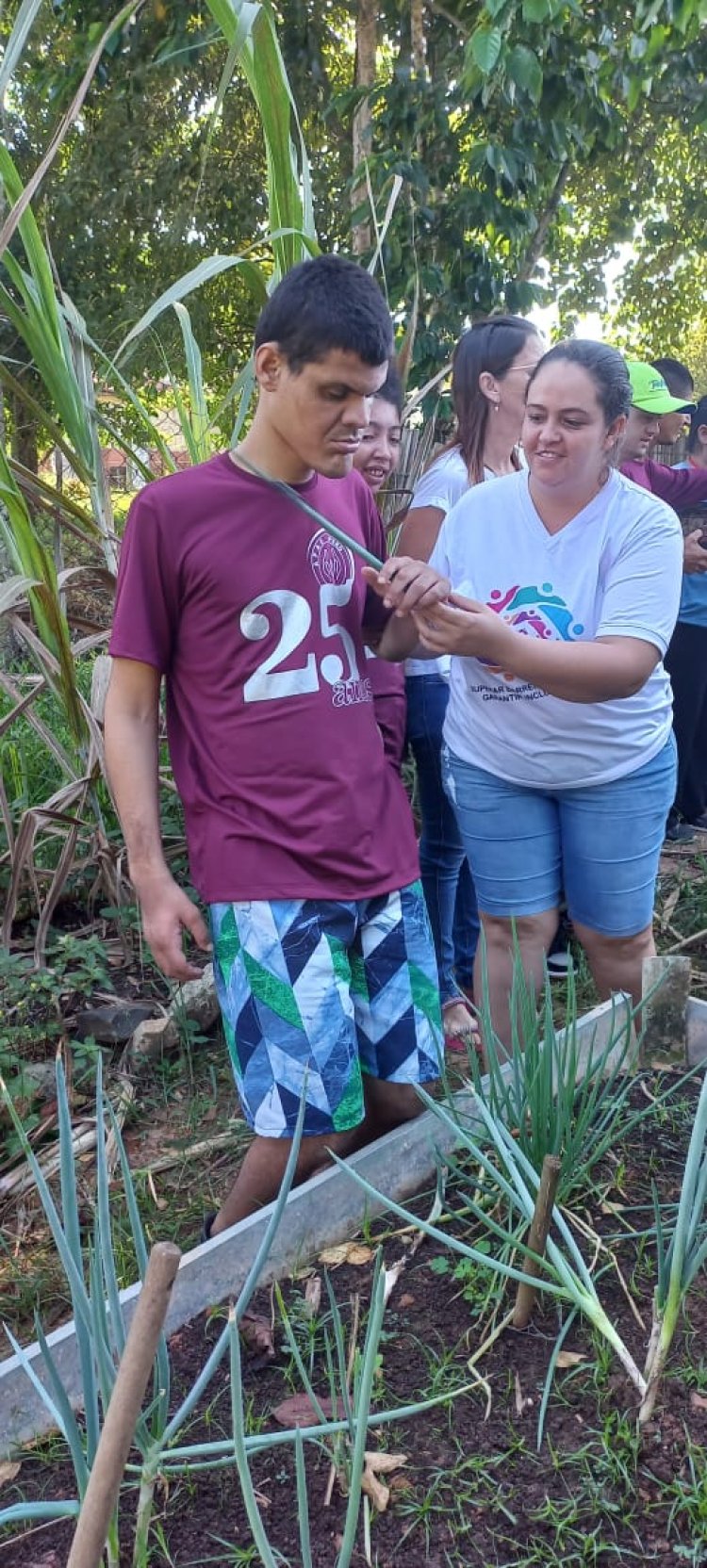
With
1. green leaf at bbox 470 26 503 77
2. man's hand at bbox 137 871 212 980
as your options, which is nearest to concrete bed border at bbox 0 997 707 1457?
man's hand at bbox 137 871 212 980

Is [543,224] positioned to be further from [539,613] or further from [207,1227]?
[207,1227]

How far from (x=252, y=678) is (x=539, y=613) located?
60cm

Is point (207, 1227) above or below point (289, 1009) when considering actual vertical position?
below

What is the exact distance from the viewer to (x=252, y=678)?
1691 mm

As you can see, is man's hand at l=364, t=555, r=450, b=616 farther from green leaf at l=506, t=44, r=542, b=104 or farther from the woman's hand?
green leaf at l=506, t=44, r=542, b=104

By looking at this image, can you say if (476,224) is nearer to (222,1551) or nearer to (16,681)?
(16,681)

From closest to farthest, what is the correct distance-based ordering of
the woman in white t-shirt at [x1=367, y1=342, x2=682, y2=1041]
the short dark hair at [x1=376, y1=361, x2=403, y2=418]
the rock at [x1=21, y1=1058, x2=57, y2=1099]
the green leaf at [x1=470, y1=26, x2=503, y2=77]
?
the woman in white t-shirt at [x1=367, y1=342, x2=682, y2=1041], the rock at [x1=21, y1=1058, x2=57, y2=1099], the short dark hair at [x1=376, y1=361, x2=403, y2=418], the green leaf at [x1=470, y1=26, x2=503, y2=77]

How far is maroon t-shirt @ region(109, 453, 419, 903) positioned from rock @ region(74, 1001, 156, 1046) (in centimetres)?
97

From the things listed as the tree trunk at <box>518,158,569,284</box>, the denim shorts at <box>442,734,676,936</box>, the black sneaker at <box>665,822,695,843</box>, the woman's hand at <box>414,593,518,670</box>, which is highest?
the tree trunk at <box>518,158,569,284</box>

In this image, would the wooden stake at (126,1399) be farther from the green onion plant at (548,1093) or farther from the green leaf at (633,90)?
the green leaf at (633,90)

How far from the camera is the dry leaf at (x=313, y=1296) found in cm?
138

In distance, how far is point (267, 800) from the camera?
1.70m

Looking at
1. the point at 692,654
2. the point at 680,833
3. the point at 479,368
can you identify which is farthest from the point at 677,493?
the point at 479,368

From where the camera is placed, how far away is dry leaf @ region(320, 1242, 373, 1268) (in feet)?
4.78
